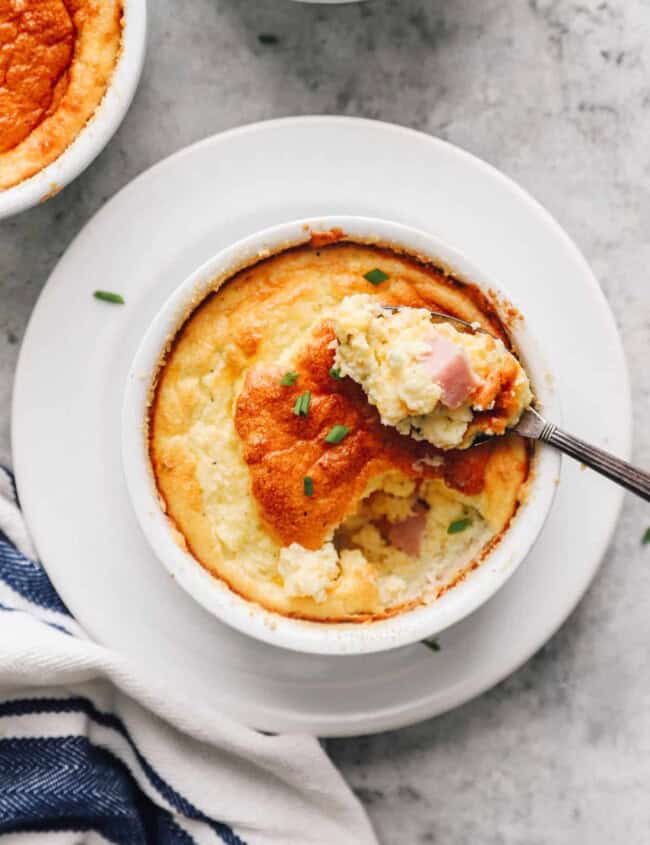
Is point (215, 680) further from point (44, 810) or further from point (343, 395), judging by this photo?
point (343, 395)

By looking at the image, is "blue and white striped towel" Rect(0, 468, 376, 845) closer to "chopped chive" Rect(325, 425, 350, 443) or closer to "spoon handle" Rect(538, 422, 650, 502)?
"chopped chive" Rect(325, 425, 350, 443)

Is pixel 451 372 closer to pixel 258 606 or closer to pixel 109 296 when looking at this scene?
pixel 258 606

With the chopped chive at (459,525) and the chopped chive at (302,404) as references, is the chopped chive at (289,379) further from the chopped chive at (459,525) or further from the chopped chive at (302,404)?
the chopped chive at (459,525)

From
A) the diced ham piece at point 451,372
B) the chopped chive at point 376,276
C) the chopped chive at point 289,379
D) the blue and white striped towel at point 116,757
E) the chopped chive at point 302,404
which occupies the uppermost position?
the chopped chive at point 376,276

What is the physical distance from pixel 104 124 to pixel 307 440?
923mm

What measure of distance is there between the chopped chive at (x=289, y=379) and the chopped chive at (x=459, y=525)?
54 centimetres

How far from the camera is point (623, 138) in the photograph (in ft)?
9.30

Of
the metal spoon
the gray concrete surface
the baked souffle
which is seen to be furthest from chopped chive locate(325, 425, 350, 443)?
the gray concrete surface

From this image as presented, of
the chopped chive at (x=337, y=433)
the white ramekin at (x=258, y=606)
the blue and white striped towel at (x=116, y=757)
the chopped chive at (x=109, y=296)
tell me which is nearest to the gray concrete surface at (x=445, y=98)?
the chopped chive at (x=109, y=296)

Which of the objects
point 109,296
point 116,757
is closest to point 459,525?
point 109,296

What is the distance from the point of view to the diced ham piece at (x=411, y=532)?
2.60 meters

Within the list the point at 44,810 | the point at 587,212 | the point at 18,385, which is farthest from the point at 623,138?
the point at 44,810

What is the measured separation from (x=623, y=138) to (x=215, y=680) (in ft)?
5.99

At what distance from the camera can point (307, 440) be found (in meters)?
2.38
